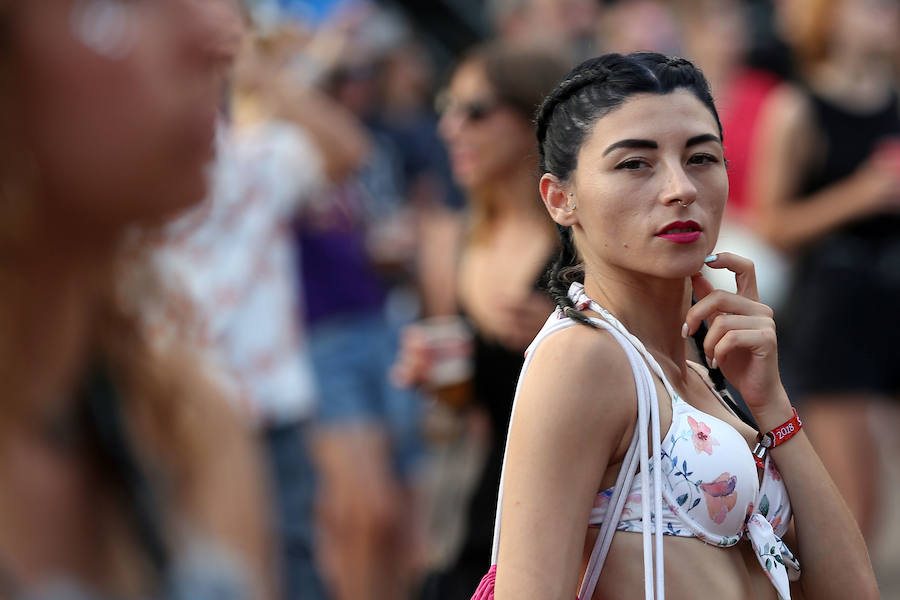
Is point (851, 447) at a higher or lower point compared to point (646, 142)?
lower

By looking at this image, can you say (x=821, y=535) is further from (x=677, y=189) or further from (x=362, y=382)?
(x=362, y=382)

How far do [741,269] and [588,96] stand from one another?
1.12 ft

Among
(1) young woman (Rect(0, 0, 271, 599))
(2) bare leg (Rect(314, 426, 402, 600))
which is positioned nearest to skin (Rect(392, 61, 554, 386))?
(2) bare leg (Rect(314, 426, 402, 600))

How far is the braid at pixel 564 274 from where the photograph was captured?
6.13ft

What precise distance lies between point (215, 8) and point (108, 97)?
0.16 metres

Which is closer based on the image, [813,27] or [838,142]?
[838,142]

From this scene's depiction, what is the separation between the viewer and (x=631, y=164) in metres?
1.81

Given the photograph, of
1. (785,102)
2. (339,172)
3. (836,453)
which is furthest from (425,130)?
(836,453)

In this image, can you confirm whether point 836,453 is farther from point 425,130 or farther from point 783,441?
point 425,130

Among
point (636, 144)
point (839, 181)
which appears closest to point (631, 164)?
point (636, 144)

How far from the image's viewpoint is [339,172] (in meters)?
5.36

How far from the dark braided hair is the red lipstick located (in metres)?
0.16

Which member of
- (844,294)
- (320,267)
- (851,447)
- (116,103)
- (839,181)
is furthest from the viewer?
(320,267)

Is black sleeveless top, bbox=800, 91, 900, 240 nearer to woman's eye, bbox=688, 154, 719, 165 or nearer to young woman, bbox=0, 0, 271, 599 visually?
woman's eye, bbox=688, 154, 719, 165
